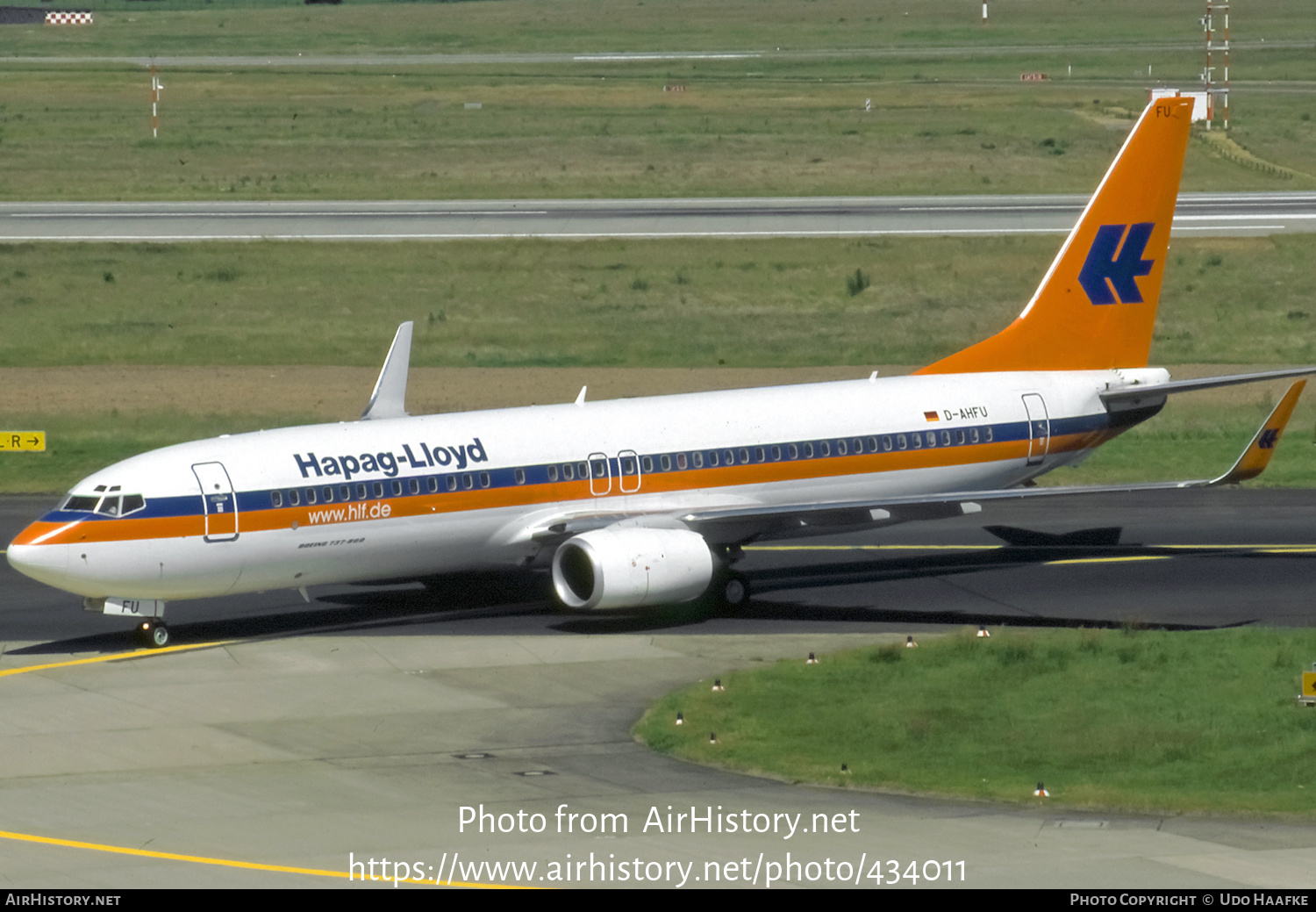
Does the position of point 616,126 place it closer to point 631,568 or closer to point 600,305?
point 600,305

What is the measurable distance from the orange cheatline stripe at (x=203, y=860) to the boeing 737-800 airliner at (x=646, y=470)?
1056 cm

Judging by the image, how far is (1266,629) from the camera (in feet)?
120

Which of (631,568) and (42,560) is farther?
(631,568)

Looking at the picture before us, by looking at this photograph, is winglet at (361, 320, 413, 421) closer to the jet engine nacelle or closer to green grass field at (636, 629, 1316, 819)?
the jet engine nacelle

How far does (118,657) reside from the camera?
35.3m

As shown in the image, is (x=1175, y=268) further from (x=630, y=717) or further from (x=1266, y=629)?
(x=630, y=717)

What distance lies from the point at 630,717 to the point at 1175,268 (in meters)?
53.4

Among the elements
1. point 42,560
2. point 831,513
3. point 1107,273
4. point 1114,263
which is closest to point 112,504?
point 42,560

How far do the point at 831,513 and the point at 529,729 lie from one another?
32.6ft

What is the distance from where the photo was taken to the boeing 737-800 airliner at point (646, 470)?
3497 centimetres

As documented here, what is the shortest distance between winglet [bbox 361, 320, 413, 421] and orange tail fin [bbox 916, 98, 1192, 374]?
460 inches

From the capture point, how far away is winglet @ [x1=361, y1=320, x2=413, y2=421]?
1629 inches

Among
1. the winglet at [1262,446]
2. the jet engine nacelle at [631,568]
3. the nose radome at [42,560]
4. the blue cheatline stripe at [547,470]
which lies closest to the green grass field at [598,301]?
the blue cheatline stripe at [547,470]

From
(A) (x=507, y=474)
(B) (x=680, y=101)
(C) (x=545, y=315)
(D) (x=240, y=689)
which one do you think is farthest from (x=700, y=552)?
(B) (x=680, y=101)
